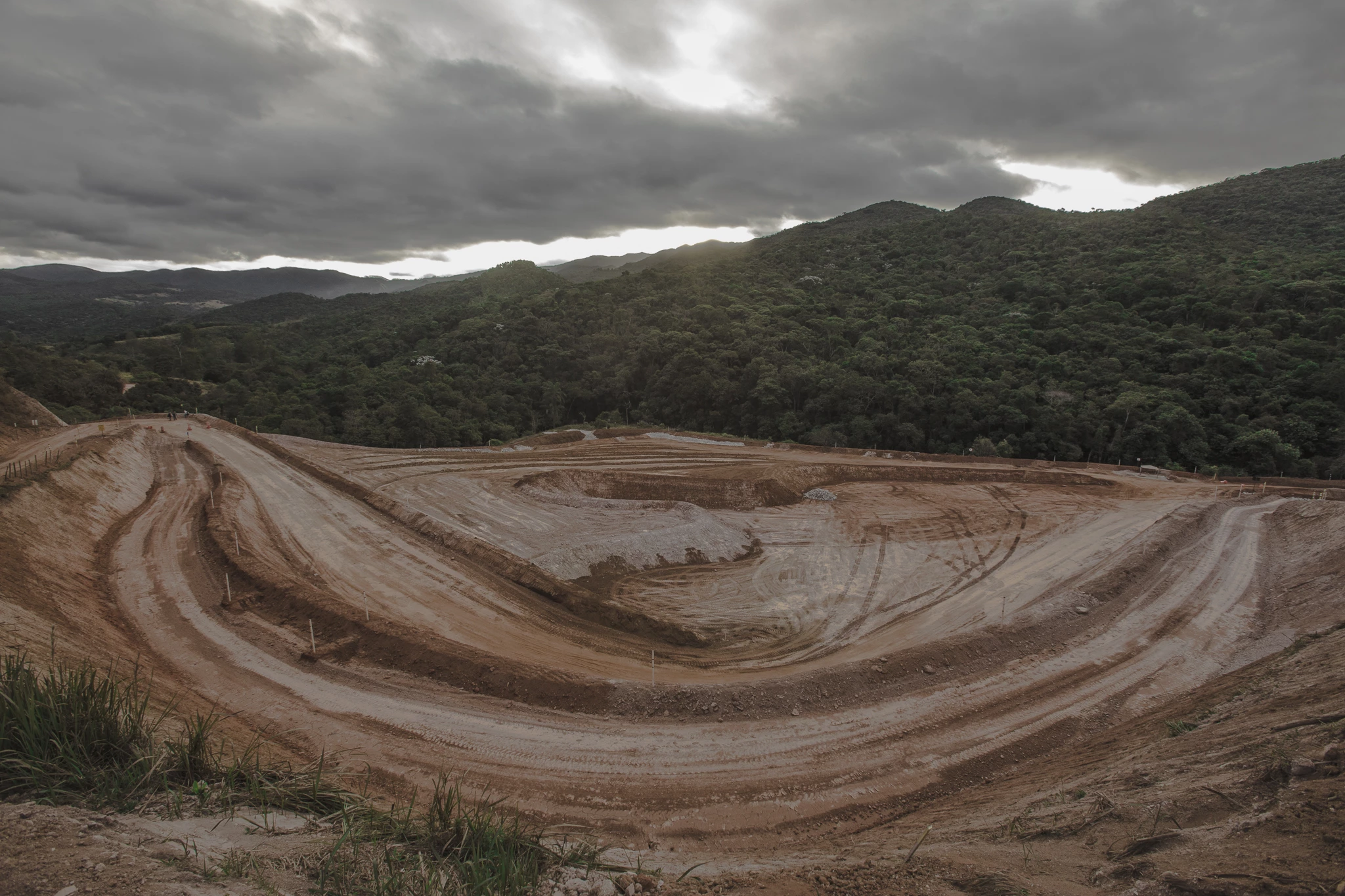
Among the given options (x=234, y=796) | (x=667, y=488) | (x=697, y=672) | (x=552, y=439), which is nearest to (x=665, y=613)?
(x=697, y=672)

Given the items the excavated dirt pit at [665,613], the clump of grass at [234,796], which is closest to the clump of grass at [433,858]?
the clump of grass at [234,796]

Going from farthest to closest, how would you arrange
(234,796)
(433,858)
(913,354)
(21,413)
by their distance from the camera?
(913,354), (21,413), (234,796), (433,858)

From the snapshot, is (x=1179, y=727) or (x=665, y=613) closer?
(x=1179, y=727)

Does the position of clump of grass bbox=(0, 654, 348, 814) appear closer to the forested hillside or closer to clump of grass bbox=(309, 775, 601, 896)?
clump of grass bbox=(309, 775, 601, 896)

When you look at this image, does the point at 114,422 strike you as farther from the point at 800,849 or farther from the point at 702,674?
the point at 800,849

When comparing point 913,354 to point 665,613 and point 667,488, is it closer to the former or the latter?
point 667,488

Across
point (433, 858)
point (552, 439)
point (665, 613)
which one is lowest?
point (665, 613)

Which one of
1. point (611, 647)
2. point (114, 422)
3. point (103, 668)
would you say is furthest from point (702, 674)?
point (114, 422)
